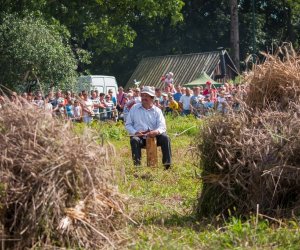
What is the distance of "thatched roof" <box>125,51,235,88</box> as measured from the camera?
43312mm

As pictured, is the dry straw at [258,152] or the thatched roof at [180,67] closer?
the dry straw at [258,152]

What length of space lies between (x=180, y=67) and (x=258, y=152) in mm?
36981

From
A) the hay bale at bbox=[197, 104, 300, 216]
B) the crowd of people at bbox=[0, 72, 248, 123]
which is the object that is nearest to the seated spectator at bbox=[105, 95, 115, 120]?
the crowd of people at bbox=[0, 72, 248, 123]

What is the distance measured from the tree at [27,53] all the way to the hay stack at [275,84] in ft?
75.1

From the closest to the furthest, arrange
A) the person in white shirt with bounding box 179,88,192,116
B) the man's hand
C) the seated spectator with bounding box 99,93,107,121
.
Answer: the man's hand
the person in white shirt with bounding box 179,88,192,116
the seated spectator with bounding box 99,93,107,121

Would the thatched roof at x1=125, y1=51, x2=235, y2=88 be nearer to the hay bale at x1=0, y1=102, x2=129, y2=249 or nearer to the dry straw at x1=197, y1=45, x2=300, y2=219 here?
the dry straw at x1=197, y1=45, x2=300, y2=219

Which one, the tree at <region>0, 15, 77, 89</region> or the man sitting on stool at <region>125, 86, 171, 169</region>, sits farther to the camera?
the tree at <region>0, 15, 77, 89</region>

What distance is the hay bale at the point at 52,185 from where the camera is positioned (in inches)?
237

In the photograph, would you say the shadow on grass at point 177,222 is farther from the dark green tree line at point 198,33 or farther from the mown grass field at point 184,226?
the dark green tree line at point 198,33

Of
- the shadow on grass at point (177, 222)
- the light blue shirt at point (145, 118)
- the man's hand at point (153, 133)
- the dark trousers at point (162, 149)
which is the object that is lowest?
the shadow on grass at point (177, 222)

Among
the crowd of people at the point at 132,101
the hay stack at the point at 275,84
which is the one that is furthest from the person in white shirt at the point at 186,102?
the hay stack at the point at 275,84

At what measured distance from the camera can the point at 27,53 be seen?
31.2m

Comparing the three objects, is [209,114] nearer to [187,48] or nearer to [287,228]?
[287,228]

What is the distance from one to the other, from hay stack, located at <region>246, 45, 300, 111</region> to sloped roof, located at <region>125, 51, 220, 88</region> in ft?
112
